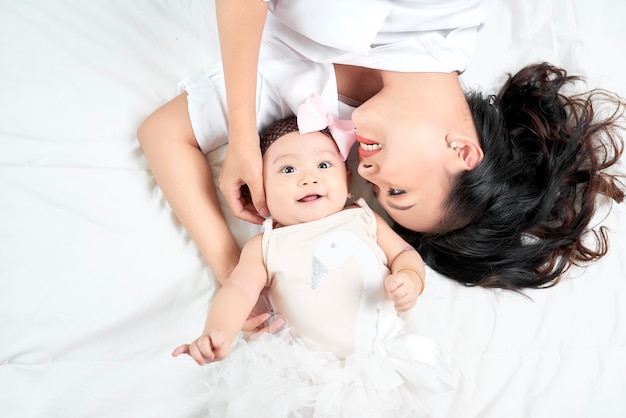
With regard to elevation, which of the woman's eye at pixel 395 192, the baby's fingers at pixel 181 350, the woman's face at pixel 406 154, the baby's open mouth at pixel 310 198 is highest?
the woman's face at pixel 406 154

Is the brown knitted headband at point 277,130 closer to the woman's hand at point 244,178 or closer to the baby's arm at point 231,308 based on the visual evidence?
the woman's hand at point 244,178

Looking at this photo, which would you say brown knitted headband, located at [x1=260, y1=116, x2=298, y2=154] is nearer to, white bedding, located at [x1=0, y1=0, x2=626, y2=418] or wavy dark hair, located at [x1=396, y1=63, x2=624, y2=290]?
white bedding, located at [x1=0, y1=0, x2=626, y2=418]

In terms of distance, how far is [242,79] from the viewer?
1076 millimetres

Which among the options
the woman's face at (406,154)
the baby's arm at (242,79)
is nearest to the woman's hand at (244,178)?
the baby's arm at (242,79)

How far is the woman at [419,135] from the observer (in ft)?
3.48

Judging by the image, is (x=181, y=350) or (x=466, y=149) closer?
(x=181, y=350)

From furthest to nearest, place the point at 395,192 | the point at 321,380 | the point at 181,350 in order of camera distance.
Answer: the point at 395,192
the point at 321,380
the point at 181,350

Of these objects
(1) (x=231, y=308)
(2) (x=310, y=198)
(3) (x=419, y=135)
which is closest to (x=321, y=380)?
(1) (x=231, y=308)

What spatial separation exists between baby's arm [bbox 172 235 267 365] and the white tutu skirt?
0.23 ft

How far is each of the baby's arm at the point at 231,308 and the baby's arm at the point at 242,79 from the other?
0.42 ft

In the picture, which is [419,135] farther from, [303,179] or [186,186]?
[186,186]

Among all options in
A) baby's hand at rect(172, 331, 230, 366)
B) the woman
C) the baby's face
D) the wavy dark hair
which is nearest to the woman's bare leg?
the woman

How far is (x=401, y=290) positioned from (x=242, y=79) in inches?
19.0

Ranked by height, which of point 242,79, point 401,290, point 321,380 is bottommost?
point 321,380
